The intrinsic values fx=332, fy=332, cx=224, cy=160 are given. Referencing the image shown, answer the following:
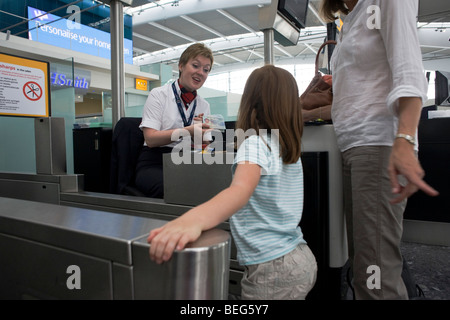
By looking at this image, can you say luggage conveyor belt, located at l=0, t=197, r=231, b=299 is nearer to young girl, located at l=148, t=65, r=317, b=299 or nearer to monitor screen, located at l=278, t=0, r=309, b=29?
young girl, located at l=148, t=65, r=317, b=299

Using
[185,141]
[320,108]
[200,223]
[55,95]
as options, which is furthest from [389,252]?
[55,95]

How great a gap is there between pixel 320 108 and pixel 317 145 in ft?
0.51

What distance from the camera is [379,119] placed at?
0.91m

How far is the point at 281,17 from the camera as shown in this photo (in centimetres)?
275

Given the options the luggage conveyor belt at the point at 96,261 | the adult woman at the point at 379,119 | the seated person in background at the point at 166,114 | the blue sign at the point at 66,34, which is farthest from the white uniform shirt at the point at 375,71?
the blue sign at the point at 66,34

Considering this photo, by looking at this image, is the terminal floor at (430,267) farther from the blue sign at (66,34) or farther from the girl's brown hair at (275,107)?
the blue sign at (66,34)

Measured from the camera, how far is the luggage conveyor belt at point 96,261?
0.48 m

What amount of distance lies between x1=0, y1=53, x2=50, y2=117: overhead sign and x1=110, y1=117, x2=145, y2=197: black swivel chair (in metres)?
0.64

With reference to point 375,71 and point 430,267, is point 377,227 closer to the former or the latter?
point 375,71

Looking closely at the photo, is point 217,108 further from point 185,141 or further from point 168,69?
point 168,69

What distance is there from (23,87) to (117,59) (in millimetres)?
683

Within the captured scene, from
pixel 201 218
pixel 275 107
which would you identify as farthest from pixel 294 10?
pixel 201 218

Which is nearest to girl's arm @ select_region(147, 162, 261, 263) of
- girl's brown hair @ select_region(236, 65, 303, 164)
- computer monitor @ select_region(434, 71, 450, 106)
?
girl's brown hair @ select_region(236, 65, 303, 164)

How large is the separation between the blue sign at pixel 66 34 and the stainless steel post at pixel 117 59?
8.20 metres
